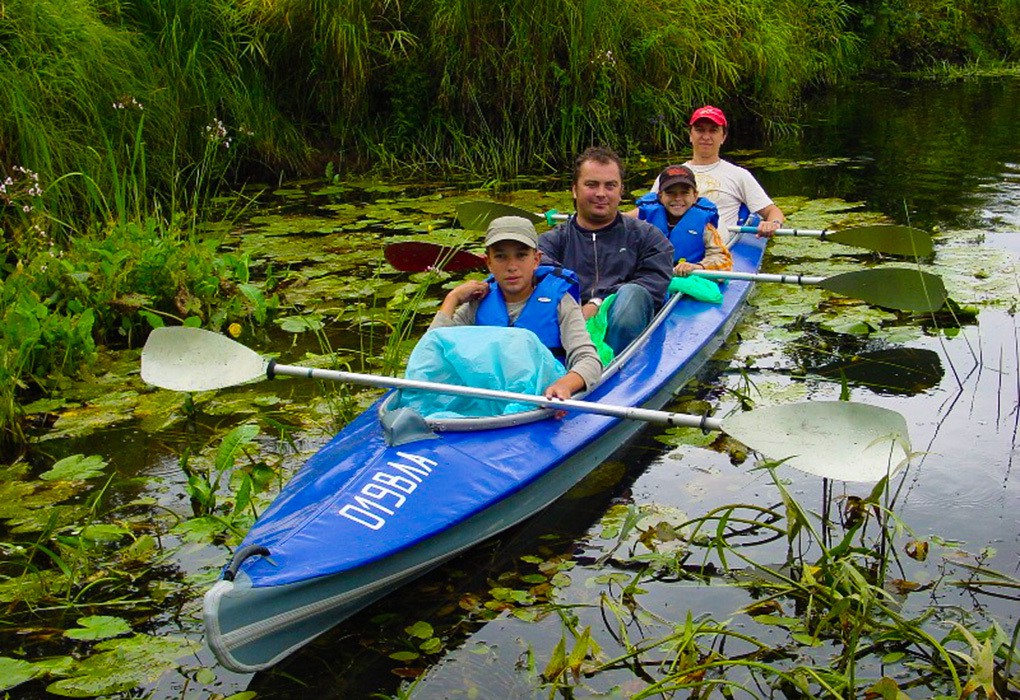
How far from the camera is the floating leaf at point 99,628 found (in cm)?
330

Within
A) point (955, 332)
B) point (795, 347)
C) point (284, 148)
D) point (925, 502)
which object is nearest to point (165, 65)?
point (284, 148)

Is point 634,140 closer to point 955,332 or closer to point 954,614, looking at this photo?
point 955,332

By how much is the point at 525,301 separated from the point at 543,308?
107 mm

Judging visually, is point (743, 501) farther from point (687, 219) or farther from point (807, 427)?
point (687, 219)

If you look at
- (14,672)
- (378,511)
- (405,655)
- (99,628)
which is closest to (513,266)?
(378,511)

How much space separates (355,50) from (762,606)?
7.26 meters

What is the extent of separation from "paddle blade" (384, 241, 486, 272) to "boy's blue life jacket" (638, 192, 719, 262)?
1063 mm

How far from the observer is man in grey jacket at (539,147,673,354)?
514cm

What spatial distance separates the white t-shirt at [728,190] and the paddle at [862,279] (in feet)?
3.59

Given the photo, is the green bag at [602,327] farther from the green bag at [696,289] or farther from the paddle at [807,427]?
the paddle at [807,427]

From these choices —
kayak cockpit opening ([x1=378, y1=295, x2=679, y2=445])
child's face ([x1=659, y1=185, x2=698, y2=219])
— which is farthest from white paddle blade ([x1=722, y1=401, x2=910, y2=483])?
child's face ([x1=659, y1=185, x2=698, y2=219])

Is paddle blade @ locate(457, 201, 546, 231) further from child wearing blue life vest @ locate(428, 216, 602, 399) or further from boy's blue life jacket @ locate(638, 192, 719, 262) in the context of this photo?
child wearing blue life vest @ locate(428, 216, 602, 399)

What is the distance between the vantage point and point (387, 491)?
351cm

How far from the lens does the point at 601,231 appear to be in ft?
17.4
